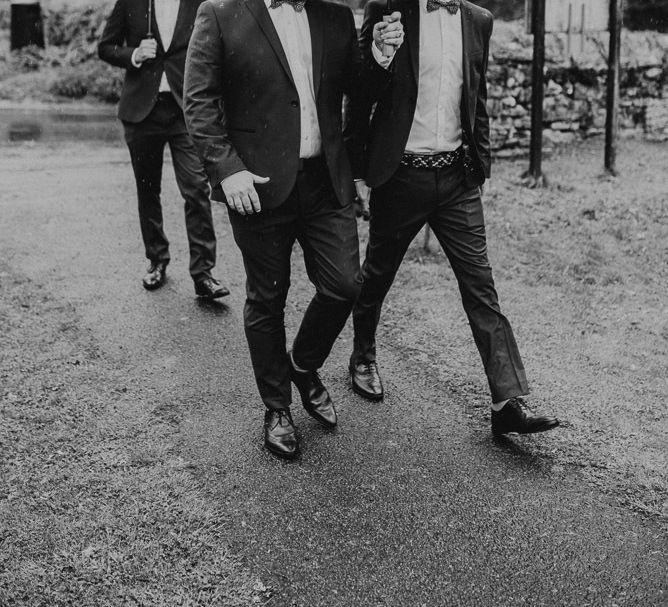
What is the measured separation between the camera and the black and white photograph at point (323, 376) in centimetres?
312

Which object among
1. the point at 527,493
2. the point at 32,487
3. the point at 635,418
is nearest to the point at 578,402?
the point at 635,418

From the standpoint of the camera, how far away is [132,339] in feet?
17.7

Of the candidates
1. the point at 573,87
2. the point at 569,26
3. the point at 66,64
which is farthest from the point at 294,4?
the point at 66,64

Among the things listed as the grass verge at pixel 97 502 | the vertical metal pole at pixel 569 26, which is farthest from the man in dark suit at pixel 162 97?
the vertical metal pole at pixel 569 26

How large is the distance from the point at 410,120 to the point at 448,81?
27 centimetres

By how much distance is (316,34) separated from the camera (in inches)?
Result: 145

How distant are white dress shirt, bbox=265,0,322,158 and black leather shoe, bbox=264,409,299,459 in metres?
1.27

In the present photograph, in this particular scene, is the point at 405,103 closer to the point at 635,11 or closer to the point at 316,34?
the point at 316,34

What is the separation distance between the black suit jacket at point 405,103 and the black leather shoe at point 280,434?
1240 mm

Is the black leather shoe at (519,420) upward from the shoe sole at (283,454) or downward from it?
upward

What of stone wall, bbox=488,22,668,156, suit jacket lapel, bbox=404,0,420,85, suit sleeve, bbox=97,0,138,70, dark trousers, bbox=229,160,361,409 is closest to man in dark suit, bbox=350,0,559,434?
suit jacket lapel, bbox=404,0,420,85

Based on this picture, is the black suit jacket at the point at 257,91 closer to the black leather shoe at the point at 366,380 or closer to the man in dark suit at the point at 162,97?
the black leather shoe at the point at 366,380

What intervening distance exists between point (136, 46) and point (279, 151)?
2.98m

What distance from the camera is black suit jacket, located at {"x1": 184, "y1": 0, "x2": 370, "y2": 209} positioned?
357 cm
